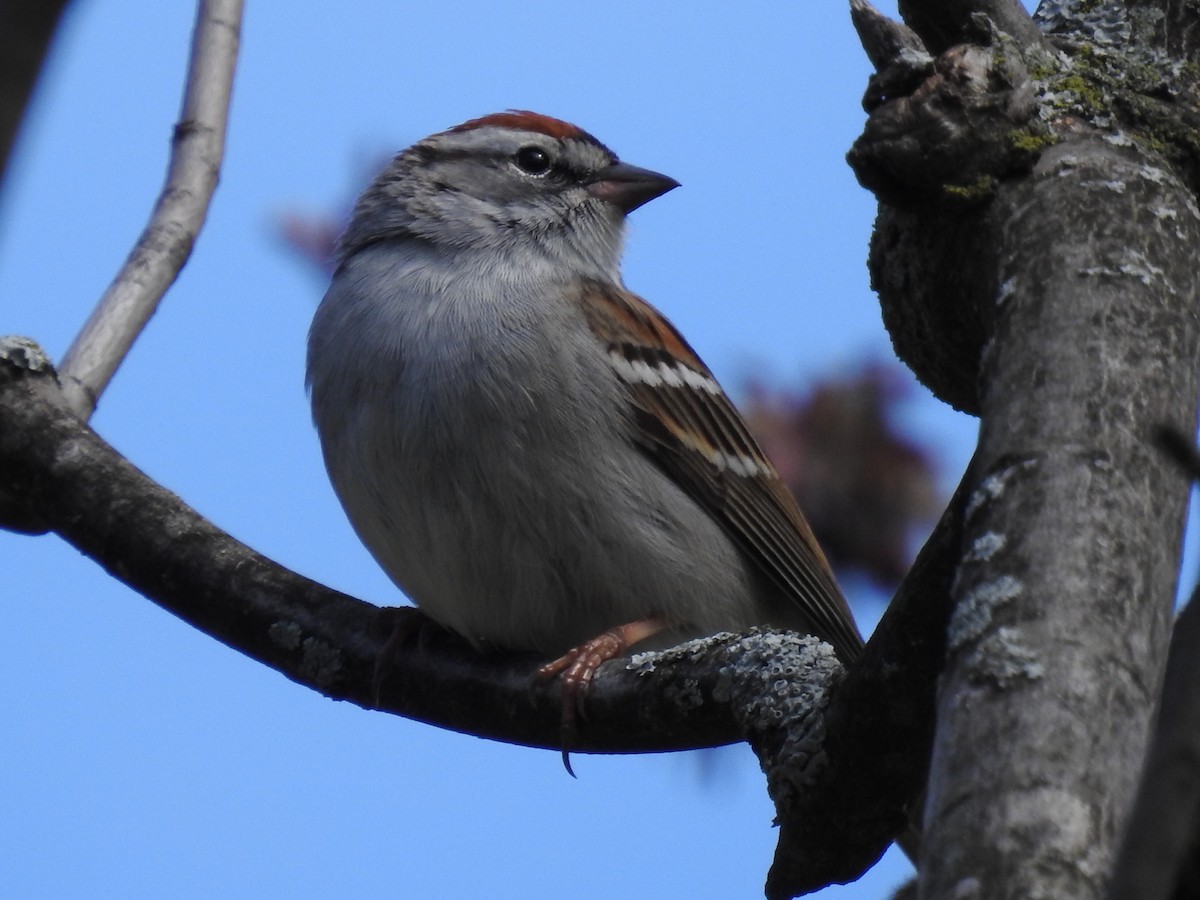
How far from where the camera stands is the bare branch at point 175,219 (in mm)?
3895

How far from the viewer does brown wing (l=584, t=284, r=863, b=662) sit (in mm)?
4270

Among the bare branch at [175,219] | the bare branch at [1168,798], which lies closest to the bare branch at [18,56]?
the bare branch at [1168,798]

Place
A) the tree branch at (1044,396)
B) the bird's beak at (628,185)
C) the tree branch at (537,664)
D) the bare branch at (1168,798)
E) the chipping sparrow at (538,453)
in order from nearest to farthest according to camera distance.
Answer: the bare branch at (1168,798) < the tree branch at (1044,396) < the tree branch at (537,664) < the chipping sparrow at (538,453) < the bird's beak at (628,185)

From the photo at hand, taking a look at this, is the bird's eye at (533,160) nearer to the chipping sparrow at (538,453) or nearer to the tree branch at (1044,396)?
the chipping sparrow at (538,453)

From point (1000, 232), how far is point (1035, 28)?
66cm

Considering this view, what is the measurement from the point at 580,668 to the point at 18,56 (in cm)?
230

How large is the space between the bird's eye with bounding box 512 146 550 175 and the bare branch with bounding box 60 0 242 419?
1212 millimetres

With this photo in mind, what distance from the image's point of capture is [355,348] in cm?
411

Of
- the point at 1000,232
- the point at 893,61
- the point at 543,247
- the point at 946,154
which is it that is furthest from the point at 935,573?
the point at 543,247

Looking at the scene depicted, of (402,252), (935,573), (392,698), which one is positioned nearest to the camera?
(935,573)

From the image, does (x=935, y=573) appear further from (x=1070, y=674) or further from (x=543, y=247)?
(x=543, y=247)

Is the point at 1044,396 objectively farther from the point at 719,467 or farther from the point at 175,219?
the point at 175,219

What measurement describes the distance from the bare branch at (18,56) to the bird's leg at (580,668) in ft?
6.91

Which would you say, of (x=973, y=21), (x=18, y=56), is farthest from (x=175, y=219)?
(x=18, y=56)
